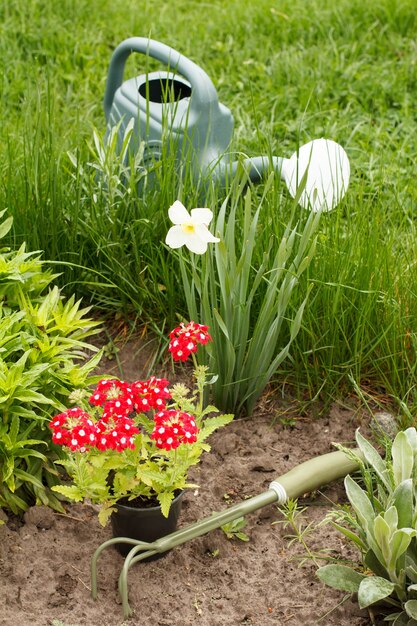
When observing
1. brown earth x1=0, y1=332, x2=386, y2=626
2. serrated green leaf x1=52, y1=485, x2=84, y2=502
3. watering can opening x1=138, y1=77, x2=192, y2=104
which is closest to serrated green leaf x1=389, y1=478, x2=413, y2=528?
brown earth x1=0, y1=332, x2=386, y2=626

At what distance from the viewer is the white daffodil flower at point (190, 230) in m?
1.99

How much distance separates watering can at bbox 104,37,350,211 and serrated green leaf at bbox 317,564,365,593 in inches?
39.1

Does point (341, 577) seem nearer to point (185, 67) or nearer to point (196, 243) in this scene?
point (196, 243)

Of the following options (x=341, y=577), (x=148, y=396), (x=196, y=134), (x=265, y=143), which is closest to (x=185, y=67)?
(x=196, y=134)

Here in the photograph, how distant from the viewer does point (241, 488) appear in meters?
2.26

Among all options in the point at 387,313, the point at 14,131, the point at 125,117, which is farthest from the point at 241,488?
the point at 14,131

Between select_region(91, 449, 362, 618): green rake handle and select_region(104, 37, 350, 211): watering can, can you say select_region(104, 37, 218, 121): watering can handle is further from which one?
select_region(91, 449, 362, 618): green rake handle

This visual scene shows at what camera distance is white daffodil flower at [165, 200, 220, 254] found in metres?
1.99

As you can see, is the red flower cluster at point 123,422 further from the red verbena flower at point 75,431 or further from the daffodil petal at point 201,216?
the daffodil petal at point 201,216

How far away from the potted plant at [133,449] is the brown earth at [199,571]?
92 mm

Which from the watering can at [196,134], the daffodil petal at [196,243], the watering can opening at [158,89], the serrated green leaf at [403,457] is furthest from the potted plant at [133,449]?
the watering can opening at [158,89]

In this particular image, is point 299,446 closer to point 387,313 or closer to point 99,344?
point 387,313

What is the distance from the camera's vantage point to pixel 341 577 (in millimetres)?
1884

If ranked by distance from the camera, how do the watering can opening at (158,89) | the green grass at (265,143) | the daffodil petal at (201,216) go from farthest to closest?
the watering can opening at (158,89)
the green grass at (265,143)
the daffodil petal at (201,216)
